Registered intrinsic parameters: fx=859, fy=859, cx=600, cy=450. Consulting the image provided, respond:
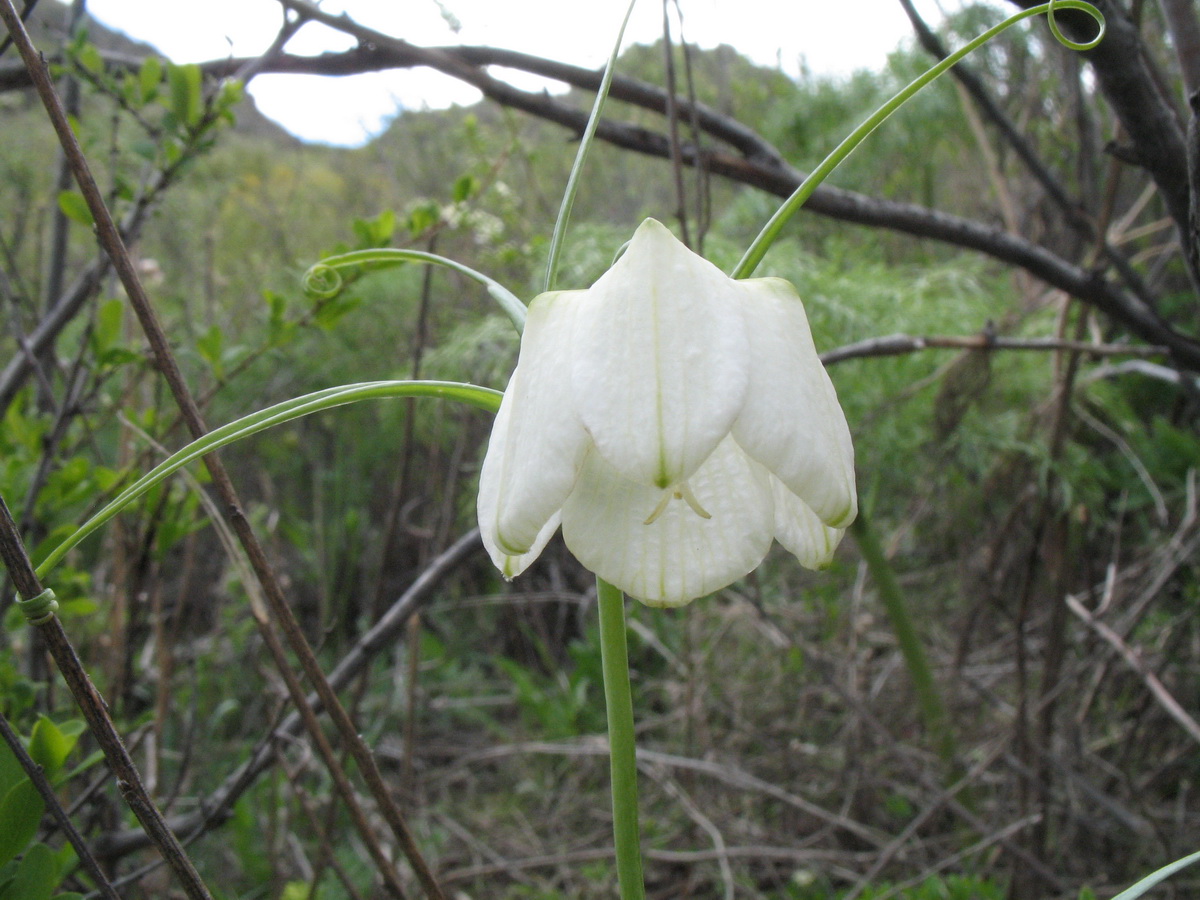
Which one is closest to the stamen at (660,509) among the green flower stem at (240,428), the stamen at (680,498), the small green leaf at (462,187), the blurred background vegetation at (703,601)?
the stamen at (680,498)

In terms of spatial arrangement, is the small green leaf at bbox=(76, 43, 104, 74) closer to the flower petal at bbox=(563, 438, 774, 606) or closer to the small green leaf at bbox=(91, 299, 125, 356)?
the small green leaf at bbox=(91, 299, 125, 356)

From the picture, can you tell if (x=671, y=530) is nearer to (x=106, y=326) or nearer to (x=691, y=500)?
(x=691, y=500)

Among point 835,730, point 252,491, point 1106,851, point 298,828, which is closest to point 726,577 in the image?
point 1106,851

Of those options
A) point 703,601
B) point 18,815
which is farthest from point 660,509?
point 703,601

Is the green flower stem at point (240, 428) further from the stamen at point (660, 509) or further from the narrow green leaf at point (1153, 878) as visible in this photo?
the narrow green leaf at point (1153, 878)

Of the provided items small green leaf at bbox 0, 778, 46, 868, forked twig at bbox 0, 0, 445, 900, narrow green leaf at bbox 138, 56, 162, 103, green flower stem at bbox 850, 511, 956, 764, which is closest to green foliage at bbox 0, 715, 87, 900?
small green leaf at bbox 0, 778, 46, 868
